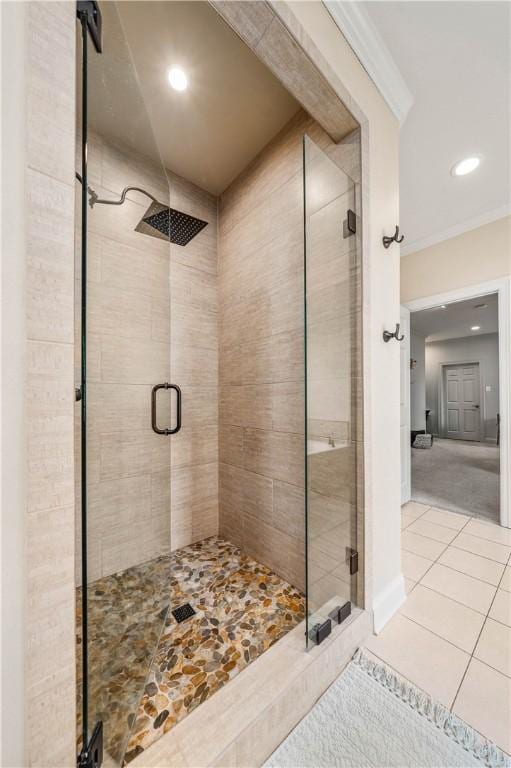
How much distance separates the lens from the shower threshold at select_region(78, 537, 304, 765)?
792 millimetres

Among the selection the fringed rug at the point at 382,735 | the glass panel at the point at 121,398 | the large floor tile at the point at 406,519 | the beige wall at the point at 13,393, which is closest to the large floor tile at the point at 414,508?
the large floor tile at the point at 406,519

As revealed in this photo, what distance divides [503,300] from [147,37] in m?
3.19

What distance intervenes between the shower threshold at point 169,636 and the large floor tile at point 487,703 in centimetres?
67

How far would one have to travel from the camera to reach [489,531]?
2.42 meters

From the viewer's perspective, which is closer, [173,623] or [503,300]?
[173,623]

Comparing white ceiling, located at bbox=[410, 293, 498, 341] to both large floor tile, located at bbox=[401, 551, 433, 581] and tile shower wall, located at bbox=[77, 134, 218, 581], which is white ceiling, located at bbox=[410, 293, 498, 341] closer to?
large floor tile, located at bbox=[401, 551, 433, 581]

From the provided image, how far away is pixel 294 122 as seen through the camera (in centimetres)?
165

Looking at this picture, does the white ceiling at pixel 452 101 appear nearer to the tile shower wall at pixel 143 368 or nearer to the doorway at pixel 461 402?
the tile shower wall at pixel 143 368

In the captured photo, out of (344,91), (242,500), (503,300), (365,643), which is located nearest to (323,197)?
(344,91)

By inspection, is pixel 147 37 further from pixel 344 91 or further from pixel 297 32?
pixel 344 91

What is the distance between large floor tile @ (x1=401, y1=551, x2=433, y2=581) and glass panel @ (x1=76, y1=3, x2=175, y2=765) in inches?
59.4

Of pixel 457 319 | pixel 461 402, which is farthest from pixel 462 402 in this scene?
pixel 457 319

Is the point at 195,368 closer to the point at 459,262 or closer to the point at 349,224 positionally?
the point at 349,224

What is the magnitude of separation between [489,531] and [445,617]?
4.59 feet
